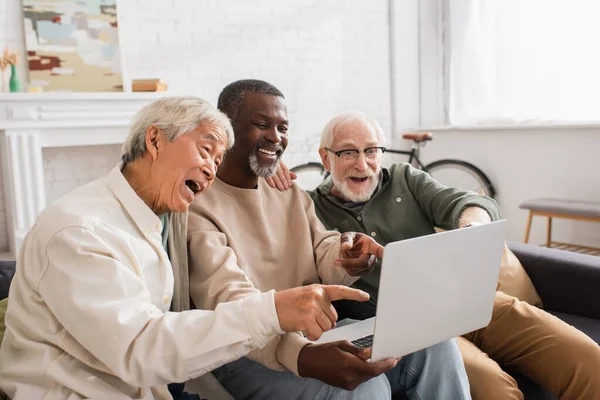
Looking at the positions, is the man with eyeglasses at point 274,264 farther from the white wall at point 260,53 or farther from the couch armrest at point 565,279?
the white wall at point 260,53

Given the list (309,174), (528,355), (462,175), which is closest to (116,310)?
(528,355)

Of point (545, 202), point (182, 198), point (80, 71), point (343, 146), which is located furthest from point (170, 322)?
point (545, 202)

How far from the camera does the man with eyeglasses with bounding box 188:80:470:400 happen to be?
1264 mm

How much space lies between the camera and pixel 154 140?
120 centimetres

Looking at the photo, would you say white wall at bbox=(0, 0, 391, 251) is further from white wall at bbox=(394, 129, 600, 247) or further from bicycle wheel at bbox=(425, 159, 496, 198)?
white wall at bbox=(394, 129, 600, 247)

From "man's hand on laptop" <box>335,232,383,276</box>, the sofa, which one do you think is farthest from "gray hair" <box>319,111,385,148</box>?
the sofa

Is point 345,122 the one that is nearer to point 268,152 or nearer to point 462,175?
point 268,152

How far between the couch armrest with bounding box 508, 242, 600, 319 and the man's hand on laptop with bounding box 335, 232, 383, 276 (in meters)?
0.94

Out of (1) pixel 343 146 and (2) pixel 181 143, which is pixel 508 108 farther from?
(2) pixel 181 143

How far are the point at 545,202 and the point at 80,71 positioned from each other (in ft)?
10.5

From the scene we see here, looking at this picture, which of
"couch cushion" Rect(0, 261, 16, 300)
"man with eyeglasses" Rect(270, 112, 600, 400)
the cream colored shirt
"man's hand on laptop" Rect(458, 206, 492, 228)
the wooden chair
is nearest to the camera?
the cream colored shirt

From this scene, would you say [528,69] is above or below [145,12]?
below

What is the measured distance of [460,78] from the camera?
16.2 ft

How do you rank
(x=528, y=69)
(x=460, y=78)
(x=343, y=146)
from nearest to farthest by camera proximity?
1. (x=343, y=146)
2. (x=528, y=69)
3. (x=460, y=78)
